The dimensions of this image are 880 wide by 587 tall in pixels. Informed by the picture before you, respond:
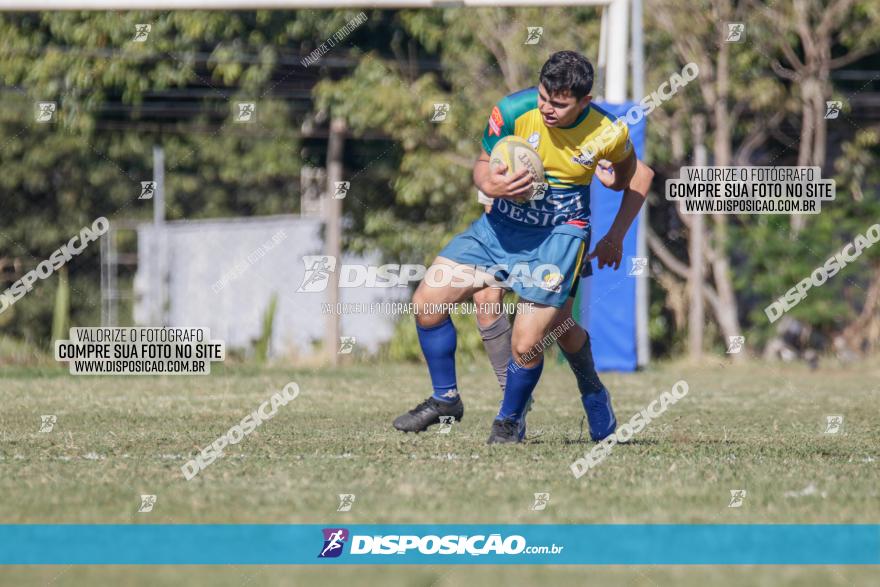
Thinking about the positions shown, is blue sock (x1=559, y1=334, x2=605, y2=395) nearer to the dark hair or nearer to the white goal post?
the dark hair

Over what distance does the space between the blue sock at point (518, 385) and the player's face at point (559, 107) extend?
4.13 feet

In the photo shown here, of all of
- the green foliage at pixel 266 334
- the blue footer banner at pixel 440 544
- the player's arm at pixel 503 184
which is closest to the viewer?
the blue footer banner at pixel 440 544

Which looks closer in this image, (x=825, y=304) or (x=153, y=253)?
(x=825, y=304)

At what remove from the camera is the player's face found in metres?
6.86

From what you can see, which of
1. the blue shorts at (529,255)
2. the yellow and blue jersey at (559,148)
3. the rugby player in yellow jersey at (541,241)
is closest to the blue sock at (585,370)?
the rugby player in yellow jersey at (541,241)

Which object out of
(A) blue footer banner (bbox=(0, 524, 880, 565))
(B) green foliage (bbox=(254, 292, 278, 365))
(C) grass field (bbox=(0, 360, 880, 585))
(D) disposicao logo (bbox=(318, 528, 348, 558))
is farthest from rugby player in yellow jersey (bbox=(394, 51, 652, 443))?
(B) green foliage (bbox=(254, 292, 278, 365))

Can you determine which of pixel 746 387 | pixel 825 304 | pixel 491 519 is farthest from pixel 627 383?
pixel 491 519

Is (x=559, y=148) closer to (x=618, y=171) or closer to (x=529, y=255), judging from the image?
(x=618, y=171)

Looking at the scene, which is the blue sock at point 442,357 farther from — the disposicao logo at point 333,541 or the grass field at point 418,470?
the disposicao logo at point 333,541

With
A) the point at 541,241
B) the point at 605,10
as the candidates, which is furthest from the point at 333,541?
the point at 605,10

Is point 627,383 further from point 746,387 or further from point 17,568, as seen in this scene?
point 17,568

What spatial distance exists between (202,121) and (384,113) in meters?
4.33

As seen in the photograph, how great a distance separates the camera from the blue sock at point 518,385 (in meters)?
7.10

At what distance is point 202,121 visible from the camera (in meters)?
19.1
